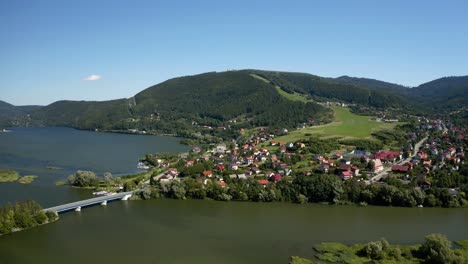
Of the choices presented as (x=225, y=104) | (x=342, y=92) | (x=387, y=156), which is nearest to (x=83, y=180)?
(x=387, y=156)

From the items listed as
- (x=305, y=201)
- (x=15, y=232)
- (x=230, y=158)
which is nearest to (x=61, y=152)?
(x=230, y=158)

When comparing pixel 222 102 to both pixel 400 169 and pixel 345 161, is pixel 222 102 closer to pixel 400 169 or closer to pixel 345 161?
pixel 345 161

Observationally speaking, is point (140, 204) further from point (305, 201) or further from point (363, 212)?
point (363, 212)

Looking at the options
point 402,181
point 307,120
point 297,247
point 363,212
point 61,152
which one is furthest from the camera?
point 307,120

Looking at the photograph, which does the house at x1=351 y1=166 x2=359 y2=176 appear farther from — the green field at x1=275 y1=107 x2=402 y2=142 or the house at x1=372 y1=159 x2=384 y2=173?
the green field at x1=275 y1=107 x2=402 y2=142

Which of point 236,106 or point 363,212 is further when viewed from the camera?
point 236,106

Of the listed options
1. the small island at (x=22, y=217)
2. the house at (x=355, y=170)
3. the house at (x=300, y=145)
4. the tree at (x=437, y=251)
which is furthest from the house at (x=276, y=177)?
the small island at (x=22, y=217)
